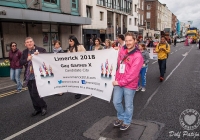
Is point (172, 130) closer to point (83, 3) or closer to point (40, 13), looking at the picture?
point (40, 13)

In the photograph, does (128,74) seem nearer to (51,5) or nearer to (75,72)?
(75,72)

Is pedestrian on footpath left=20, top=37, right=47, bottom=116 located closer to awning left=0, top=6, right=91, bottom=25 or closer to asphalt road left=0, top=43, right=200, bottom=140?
asphalt road left=0, top=43, right=200, bottom=140

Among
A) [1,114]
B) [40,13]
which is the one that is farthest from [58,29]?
[1,114]

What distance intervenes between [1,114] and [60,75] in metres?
1.91

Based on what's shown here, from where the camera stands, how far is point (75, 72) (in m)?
4.79

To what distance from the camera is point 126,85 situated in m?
3.62

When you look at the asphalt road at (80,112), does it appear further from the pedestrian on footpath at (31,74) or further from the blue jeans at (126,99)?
the blue jeans at (126,99)

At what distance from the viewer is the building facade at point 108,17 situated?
25.0 meters

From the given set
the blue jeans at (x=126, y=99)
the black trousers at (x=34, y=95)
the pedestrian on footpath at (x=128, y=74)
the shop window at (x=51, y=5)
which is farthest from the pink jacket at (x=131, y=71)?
the shop window at (x=51, y=5)

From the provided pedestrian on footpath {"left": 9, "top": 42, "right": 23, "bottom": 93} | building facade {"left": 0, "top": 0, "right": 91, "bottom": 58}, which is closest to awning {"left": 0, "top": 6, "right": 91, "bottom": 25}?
building facade {"left": 0, "top": 0, "right": 91, "bottom": 58}

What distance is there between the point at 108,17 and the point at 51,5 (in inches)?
582

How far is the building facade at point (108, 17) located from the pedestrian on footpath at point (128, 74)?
2042 centimetres

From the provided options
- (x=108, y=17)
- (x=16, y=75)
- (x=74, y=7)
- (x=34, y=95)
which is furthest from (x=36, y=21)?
(x=108, y=17)

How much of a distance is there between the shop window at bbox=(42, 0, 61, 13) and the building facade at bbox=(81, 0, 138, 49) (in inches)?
185
